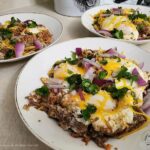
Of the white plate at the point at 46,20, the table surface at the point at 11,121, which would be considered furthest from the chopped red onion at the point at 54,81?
the white plate at the point at 46,20

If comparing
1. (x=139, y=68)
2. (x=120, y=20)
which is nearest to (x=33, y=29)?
(x=120, y=20)

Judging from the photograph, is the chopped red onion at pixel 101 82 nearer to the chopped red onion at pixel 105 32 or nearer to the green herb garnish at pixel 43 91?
the green herb garnish at pixel 43 91

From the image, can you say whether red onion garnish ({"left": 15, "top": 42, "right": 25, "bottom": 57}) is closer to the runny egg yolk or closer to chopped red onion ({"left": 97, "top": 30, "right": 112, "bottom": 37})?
the runny egg yolk

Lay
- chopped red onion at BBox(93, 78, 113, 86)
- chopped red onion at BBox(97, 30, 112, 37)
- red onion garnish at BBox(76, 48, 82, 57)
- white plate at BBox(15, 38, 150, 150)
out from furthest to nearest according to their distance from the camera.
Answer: chopped red onion at BBox(97, 30, 112, 37), red onion garnish at BBox(76, 48, 82, 57), chopped red onion at BBox(93, 78, 113, 86), white plate at BBox(15, 38, 150, 150)

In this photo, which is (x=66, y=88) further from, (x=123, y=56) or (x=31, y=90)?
(x=123, y=56)

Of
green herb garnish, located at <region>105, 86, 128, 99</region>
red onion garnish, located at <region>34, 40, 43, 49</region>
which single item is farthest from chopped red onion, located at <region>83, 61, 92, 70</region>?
red onion garnish, located at <region>34, 40, 43, 49</region>

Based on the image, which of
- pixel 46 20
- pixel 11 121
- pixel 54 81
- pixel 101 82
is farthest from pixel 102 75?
pixel 46 20
